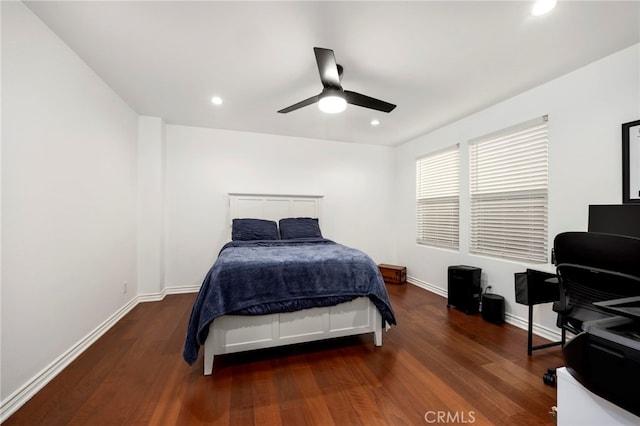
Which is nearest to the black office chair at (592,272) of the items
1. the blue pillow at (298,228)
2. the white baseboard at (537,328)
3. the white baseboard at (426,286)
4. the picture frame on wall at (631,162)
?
the white baseboard at (537,328)

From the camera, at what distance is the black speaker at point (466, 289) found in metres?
3.01

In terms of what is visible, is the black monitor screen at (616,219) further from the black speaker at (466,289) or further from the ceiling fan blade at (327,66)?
the ceiling fan blade at (327,66)

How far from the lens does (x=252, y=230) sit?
3566mm

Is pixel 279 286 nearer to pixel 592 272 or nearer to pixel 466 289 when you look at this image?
pixel 592 272

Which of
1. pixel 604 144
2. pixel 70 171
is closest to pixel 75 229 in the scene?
pixel 70 171

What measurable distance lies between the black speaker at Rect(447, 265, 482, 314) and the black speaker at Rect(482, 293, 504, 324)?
17 centimetres

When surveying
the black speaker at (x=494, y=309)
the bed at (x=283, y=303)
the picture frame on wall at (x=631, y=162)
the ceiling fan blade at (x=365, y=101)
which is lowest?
the black speaker at (x=494, y=309)

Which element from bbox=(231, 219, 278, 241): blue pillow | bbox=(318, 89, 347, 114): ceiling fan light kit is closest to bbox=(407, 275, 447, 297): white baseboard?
bbox=(231, 219, 278, 241): blue pillow

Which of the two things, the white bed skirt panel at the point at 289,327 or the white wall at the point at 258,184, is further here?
the white wall at the point at 258,184

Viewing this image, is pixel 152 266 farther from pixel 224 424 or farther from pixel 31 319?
pixel 224 424

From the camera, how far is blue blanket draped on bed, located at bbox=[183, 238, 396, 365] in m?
1.86

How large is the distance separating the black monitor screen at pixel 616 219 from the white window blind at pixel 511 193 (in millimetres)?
586

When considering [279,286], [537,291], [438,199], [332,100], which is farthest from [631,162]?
[279,286]

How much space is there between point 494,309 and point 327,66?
9.67ft
